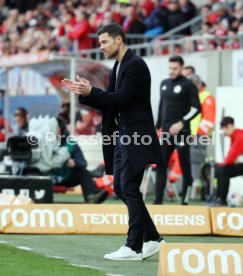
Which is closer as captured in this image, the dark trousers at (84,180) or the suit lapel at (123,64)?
the suit lapel at (123,64)

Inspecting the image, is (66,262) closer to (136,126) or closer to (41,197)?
(136,126)

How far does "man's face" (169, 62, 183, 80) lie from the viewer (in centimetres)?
1511

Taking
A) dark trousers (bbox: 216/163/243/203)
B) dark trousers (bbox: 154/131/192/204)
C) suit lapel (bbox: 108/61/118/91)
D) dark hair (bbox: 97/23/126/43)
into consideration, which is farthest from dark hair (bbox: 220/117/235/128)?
dark hair (bbox: 97/23/126/43)

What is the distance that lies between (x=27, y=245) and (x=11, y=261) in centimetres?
128

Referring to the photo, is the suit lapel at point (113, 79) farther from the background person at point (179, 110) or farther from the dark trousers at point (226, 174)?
the dark trousers at point (226, 174)

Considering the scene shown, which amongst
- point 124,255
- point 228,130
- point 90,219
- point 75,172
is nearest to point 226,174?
point 228,130

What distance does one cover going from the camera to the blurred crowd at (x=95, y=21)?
21844 mm

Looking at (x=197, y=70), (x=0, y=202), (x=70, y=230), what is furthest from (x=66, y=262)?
(x=197, y=70)

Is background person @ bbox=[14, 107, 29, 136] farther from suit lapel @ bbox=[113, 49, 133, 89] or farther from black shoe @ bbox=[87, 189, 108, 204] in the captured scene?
suit lapel @ bbox=[113, 49, 133, 89]

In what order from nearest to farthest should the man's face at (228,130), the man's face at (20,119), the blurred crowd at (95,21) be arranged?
the man's face at (228,130)
the man's face at (20,119)
the blurred crowd at (95,21)

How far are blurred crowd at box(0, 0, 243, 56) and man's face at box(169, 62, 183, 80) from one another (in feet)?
13.7

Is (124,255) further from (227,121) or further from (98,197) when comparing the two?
(227,121)

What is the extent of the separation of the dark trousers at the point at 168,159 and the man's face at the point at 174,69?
2.66 feet

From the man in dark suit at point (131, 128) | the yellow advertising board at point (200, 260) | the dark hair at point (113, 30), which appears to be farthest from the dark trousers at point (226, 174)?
the yellow advertising board at point (200, 260)
